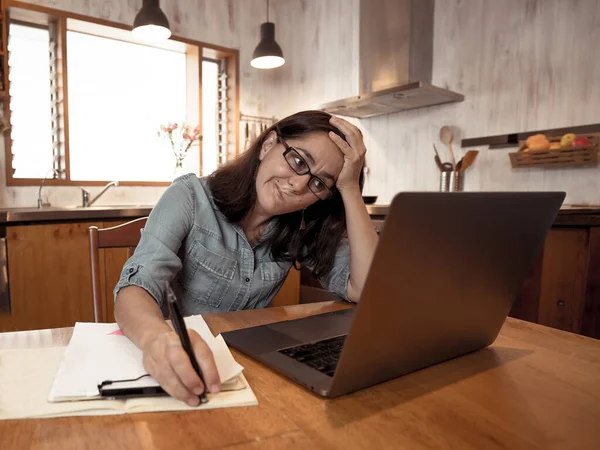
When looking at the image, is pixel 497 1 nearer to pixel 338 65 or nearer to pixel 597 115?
pixel 597 115

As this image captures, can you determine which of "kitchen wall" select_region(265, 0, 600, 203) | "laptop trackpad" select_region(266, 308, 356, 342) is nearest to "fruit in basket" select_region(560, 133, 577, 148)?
"kitchen wall" select_region(265, 0, 600, 203)

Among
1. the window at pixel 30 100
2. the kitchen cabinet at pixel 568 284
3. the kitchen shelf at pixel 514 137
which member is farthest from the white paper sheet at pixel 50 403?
the window at pixel 30 100

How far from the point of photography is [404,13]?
2.81m

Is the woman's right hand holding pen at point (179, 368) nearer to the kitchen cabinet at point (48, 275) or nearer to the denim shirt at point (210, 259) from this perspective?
the denim shirt at point (210, 259)

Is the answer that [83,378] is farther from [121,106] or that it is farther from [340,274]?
[121,106]

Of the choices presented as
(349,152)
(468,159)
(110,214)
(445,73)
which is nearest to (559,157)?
(468,159)

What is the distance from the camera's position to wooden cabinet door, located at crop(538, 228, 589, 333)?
176 centimetres

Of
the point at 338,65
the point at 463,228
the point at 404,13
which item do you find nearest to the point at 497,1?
the point at 404,13

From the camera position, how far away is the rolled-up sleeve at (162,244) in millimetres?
809

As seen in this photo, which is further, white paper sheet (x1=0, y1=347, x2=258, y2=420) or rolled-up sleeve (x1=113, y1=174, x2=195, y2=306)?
rolled-up sleeve (x1=113, y1=174, x2=195, y2=306)

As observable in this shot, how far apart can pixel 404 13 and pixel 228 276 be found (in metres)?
2.43

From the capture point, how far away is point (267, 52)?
3096mm

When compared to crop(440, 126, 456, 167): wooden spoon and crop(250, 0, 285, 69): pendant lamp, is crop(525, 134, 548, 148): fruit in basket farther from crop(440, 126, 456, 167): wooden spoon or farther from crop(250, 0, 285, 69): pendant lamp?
crop(250, 0, 285, 69): pendant lamp

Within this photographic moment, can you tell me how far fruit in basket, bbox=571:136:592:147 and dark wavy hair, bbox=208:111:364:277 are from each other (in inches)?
59.3
